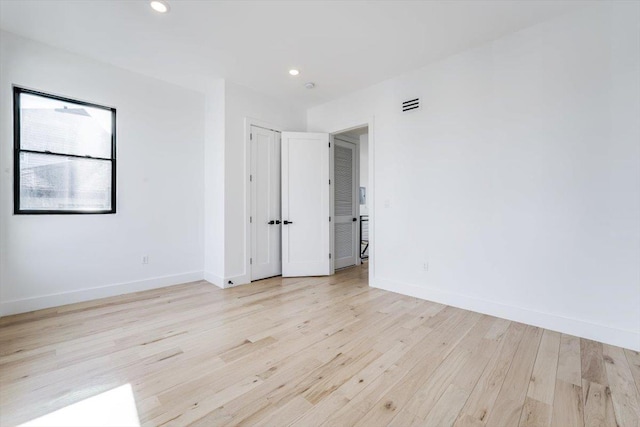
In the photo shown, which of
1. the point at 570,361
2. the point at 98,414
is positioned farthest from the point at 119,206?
the point at 570,361

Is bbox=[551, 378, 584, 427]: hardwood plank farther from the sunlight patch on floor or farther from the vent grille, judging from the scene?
the vent grille

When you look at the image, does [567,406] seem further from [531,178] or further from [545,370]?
[531,178]

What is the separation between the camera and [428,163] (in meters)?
3.43

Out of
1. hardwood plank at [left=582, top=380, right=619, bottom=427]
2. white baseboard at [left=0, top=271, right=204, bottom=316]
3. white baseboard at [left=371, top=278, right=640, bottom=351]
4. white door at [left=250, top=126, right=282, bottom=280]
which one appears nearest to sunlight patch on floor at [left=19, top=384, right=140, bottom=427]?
white baseboard at [left=0, top=271, right=204, bottom=316]

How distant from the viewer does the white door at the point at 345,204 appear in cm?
501

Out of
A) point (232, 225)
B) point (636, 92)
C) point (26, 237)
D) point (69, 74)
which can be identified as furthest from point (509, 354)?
point (69, 74)

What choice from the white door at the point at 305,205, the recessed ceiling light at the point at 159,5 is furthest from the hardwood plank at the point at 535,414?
the recessed ceiling light at the point at 159,5

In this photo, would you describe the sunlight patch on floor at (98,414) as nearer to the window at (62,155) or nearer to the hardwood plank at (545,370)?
the hardwood plank at (545,370)

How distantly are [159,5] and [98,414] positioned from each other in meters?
3.14

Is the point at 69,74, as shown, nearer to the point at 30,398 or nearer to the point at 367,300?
the point at 30,398

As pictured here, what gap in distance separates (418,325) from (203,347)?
2.00 meters

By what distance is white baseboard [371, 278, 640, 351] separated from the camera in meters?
2.28

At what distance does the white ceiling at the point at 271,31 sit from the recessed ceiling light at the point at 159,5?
0.19ft

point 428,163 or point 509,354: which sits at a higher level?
point 428,163
